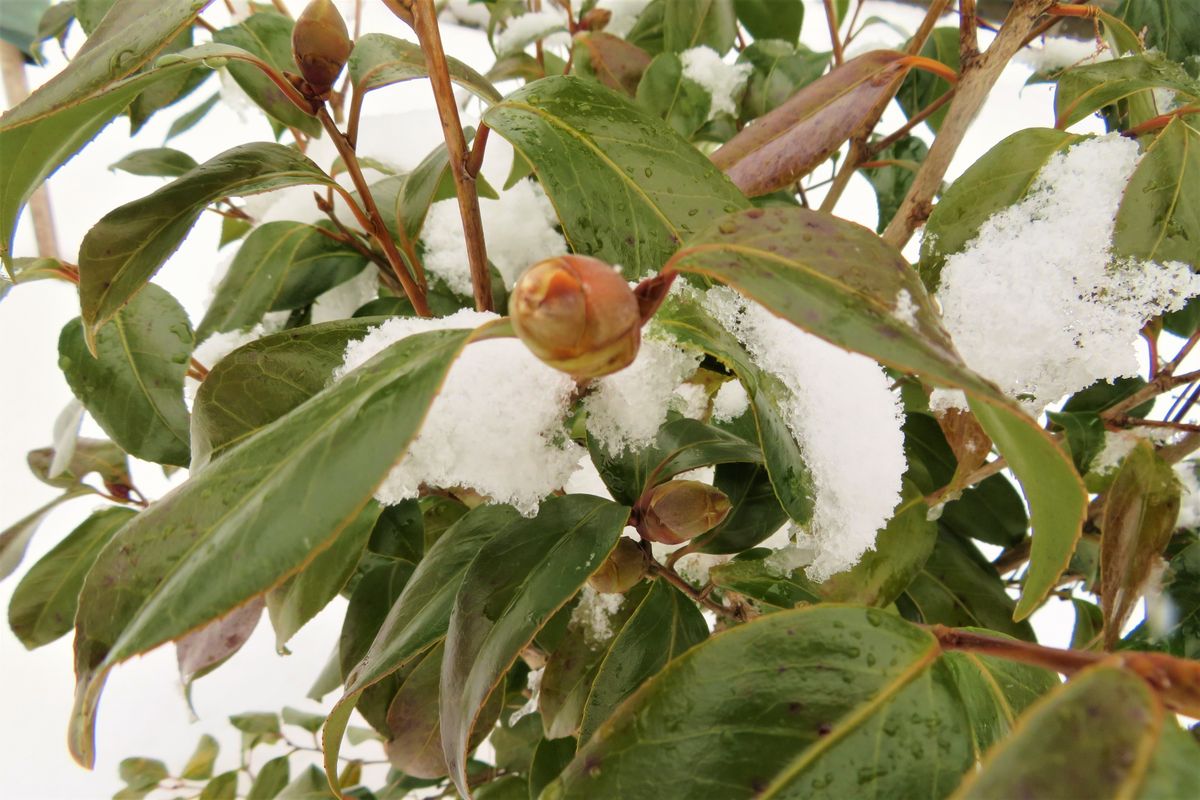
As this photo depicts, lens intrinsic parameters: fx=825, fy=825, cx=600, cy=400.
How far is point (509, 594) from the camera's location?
0.30m

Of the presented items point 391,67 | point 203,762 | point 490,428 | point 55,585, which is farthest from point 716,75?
point 203,762

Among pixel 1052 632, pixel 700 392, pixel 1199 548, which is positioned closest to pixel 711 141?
pixel 700 392

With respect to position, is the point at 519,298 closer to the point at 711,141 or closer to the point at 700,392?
the point at 700,392

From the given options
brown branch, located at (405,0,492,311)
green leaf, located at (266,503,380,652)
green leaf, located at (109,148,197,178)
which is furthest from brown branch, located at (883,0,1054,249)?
green leaf, located at (109,148,197,178)

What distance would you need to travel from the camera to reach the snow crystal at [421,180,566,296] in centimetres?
55

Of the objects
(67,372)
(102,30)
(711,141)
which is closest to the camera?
(102,30)

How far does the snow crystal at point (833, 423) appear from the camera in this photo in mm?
339

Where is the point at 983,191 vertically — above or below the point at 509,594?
above

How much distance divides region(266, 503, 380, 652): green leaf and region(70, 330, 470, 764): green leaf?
7.5 inches

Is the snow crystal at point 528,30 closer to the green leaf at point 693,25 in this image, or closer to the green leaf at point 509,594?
the green leaf at point 693,25

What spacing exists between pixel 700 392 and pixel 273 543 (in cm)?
27

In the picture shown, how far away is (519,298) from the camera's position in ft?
0.66

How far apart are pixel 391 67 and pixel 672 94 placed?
0.23 m

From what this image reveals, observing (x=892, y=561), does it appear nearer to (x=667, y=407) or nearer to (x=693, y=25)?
(x=667, y=407)
